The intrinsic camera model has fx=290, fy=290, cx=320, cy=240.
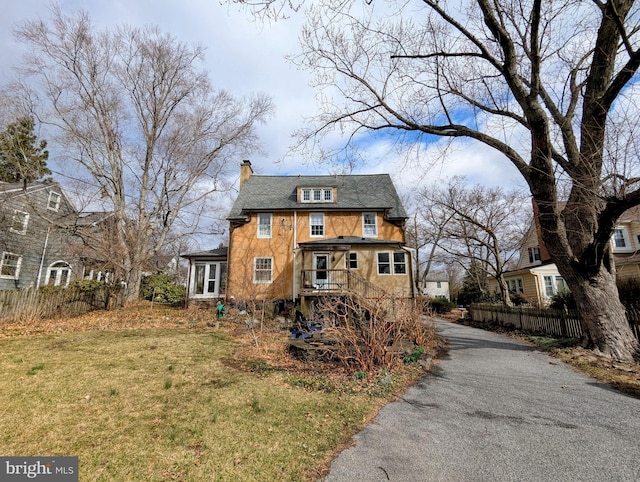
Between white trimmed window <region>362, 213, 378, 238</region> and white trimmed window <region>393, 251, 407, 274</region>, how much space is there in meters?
2.27

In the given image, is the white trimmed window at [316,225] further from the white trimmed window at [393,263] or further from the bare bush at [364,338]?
the bare bush at [364,338]

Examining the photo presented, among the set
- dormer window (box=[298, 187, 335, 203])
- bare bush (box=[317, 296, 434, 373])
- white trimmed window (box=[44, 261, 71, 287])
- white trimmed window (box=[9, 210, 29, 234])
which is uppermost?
dormer window (box=[298, 187, 335, 203])

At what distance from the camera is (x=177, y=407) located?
483 centimetres

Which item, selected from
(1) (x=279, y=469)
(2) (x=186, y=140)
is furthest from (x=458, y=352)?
(2) (x=186, y=140)

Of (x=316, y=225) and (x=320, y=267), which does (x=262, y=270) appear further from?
(x=316, y=225)

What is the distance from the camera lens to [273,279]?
18.4 metres

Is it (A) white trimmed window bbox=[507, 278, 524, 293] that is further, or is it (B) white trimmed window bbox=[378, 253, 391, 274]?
(A) white trimmed window bbox=[507, 278, 524, 293]

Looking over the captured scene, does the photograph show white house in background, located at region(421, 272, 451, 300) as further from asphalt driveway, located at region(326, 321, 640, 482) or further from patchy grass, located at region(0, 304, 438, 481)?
patchy grass, located at region(0, 304, 438, 481)

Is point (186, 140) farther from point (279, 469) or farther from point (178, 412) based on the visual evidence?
point (279, 469)

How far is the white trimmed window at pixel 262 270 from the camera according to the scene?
18.4 metres

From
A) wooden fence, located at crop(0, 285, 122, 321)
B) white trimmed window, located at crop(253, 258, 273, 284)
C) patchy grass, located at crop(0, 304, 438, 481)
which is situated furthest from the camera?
white trimmed window, located at crop(253, 258, 273, 284)

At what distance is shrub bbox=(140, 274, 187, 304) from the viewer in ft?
69.5

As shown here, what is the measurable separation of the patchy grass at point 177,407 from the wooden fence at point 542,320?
285 inches

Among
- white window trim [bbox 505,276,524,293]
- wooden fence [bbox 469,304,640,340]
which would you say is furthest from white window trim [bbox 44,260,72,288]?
white window trim [bbox 505,276,524,293]
